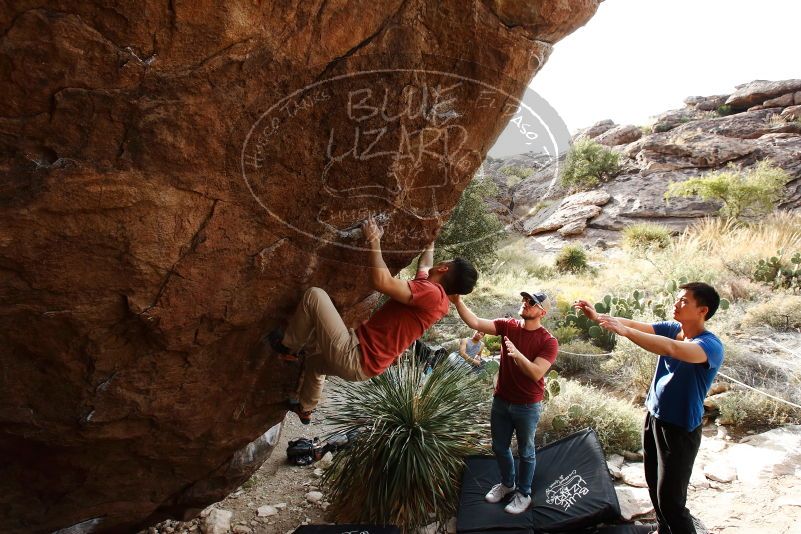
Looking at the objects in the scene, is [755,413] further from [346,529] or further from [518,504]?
[346,529]

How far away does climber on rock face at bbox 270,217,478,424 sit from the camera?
11.7 ft

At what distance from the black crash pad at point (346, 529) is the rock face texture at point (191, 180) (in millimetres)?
1499

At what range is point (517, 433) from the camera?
479cm

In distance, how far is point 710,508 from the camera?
5234 millimetres

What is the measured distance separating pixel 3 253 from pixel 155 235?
2.33 ft

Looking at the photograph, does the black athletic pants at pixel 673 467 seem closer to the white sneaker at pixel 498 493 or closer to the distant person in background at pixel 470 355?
the white sneaker at pixel 498 493

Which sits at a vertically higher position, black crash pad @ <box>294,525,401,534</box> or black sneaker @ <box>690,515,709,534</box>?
black crash pad @ <box>294,525,401,534</box>

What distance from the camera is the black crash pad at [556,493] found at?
492cm

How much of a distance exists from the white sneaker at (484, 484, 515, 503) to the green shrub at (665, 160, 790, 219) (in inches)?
584

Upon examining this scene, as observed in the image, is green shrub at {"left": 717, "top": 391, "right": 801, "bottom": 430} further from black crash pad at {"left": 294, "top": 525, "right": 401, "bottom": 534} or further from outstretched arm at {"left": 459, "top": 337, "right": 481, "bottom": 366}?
black crash pad at {"left": 294, "top": 525, "right": 401, "bottom": 534}

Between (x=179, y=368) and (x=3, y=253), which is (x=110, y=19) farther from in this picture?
(x=179, y=368)

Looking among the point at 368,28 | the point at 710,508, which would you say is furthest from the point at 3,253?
the point at 710,508

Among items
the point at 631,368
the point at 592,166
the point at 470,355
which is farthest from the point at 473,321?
the point at 592,166

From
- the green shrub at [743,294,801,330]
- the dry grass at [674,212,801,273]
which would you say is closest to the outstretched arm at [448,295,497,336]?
the green shrub at [743,294,801,330]
